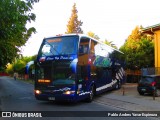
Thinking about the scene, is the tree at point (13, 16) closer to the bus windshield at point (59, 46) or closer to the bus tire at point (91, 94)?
the bus windshield at point (59, 46)

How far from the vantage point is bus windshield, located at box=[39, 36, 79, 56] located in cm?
1772

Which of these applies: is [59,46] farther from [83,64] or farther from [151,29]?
[151,29]

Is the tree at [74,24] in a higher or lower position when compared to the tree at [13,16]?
higher

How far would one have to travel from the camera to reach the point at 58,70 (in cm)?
1747

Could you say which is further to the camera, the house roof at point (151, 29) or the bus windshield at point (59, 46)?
the house roof at point (151, 29)

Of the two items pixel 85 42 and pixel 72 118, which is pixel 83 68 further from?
pixel 72 118

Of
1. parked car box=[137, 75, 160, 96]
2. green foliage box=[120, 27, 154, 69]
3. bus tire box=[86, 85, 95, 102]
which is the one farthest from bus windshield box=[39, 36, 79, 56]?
green foliage box=[120, 27, 154, 69]

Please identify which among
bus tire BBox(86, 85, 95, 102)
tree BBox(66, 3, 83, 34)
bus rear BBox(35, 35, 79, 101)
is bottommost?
bus tire BBox(86, 85, 95, 102)

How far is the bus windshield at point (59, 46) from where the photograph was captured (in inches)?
698

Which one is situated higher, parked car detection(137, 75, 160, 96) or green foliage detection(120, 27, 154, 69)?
green foliage detection(120, 27, 154, 69)

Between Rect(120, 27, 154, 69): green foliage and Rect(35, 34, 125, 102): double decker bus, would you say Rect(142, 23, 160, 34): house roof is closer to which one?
Rect(120, 27, 154, 69): green foliage

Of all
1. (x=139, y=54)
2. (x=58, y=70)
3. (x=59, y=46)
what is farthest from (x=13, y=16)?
(x=139, y=54)

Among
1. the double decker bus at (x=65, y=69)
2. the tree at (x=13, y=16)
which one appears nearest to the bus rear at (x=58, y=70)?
the double decker bus at (x=65, y=69)

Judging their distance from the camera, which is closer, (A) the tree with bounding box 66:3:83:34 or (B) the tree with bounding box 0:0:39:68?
(B) the tree with bounding box 0:0:39:68
